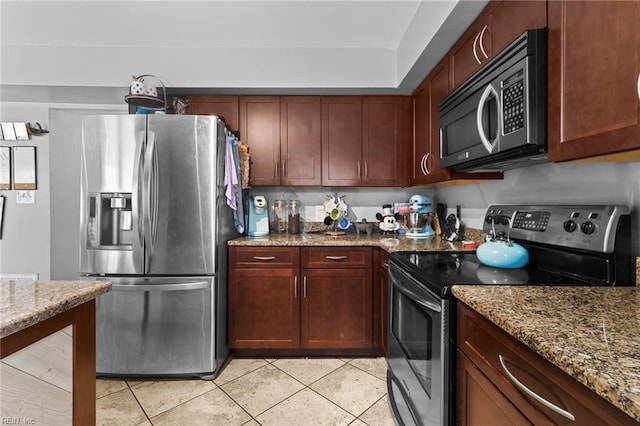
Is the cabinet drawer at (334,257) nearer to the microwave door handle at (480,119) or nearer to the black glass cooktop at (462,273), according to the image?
the black glass cooktop at (462,273)

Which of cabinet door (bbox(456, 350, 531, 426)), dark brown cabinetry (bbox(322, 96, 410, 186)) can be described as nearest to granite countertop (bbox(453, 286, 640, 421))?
cabinet door (bbox(456, 350, 531, 426))

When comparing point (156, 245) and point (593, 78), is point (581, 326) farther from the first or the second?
point (156, 245)

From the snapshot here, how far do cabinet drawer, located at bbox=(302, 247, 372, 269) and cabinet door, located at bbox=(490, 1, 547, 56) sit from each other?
1528 millimetres

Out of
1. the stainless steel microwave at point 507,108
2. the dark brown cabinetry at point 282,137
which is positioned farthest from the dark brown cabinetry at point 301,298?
the stainless steel microwave at point 507,108

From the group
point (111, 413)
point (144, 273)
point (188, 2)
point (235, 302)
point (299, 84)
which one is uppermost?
point (188, 2)

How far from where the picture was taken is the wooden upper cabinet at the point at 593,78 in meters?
0.80

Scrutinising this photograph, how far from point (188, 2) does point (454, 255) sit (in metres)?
2.32

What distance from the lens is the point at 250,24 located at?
2283 mm

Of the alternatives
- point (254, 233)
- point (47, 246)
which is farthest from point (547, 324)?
point (47, 246)

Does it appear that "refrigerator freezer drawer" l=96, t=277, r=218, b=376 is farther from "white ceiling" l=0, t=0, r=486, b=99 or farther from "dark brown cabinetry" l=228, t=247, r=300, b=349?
"white ceiling" l=0, t=0, r=486, b=99

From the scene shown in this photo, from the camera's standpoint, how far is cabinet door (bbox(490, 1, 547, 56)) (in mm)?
1148

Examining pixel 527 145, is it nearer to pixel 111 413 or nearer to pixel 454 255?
pixel 454 255

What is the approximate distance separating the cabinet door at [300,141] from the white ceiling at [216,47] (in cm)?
16

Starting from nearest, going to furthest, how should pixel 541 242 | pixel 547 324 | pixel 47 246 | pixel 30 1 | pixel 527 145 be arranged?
pixel 547 324 → pixel 527 145 → pixel 541 242 → pixel 30 1 → pixel 47 246
